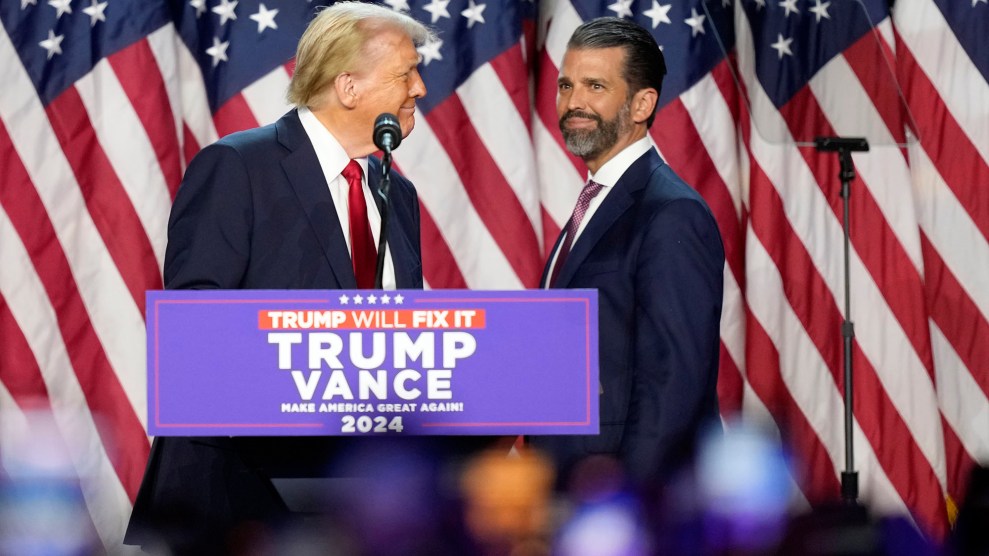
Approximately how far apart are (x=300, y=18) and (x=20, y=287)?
1320 mm

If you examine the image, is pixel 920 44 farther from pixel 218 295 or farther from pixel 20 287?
pixel 218 295

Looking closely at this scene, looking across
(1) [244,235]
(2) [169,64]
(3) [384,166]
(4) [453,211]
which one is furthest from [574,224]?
(2) [169,64]

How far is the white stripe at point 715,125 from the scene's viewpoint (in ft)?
14.4

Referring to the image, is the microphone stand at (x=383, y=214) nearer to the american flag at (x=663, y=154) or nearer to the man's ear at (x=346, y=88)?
the man's ear at (x=346, y=88)

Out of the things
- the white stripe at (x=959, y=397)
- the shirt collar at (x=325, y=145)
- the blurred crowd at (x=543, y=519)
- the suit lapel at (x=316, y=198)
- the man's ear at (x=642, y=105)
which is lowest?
the blurred crowd at (x=543, y=519)

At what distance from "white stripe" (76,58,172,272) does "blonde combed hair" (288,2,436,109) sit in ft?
6.15

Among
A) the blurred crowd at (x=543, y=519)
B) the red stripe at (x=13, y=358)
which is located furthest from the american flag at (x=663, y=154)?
the blurred crowd at (x=543, y=519)

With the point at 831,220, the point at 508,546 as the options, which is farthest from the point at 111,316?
the point at 508,546

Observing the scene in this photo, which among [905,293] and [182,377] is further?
[905,293]

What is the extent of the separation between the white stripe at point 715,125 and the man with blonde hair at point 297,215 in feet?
6.50

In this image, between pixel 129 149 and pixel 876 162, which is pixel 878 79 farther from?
pixel 129 149

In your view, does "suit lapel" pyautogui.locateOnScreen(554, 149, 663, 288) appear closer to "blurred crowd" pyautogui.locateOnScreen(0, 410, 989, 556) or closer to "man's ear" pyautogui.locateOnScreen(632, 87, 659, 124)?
"man's ear" pyautogui.locateOnScreen(632, 87, 659, 124)

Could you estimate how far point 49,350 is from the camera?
4.08 metres

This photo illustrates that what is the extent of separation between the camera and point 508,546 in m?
0.99
